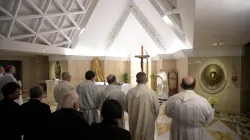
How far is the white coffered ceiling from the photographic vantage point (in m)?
4.28

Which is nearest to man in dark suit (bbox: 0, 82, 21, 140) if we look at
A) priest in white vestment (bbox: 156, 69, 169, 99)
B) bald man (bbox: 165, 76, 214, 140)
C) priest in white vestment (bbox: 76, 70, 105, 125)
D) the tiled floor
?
priest in white vestment (bbox: 76, 70, 105, 125)

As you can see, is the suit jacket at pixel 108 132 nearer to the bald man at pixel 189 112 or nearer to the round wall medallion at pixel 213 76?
the bald man at pixel 189 112

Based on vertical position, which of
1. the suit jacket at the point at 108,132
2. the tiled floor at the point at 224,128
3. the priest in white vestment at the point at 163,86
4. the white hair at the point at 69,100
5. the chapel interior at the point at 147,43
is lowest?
the tiled floor at the point at 224,128

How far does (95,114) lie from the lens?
13.5 ft

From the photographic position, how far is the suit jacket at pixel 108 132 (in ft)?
5.20

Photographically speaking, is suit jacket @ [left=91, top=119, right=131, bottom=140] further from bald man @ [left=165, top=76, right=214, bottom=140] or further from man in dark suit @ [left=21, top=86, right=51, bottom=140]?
bald man @ [left=165, top=76, right=214, bottom=140]

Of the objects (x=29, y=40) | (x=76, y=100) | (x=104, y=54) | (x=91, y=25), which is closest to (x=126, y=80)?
(x=104, y=54)

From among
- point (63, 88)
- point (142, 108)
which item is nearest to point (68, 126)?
point (142, 108)

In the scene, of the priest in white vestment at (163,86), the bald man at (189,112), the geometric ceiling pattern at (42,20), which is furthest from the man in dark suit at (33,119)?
the priest in white vestment at (163,86)

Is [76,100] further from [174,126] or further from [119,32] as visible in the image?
[119,32]

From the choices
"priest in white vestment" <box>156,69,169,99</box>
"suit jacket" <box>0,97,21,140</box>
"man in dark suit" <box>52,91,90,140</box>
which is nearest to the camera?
"man in dark suit" <box>52,91,90,140</box>

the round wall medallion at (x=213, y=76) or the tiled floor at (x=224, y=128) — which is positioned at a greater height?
the round wall medallion at (x=213, y=76)

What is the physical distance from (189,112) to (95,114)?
2.13 m

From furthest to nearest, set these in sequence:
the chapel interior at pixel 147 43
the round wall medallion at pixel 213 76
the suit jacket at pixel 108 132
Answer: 1. the round wall medallion at pixel 213 76
2. the chapel interior at pixel 147 43
3. the suit jacket at pixel 108 132
